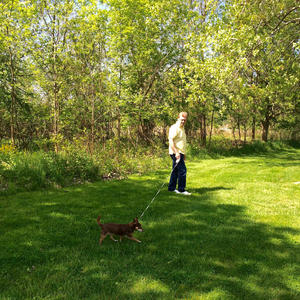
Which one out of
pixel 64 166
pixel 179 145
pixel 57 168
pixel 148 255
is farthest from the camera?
pixel 64 166

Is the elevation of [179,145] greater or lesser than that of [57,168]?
greater

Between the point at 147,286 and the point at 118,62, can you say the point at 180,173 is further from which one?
the point at 118,62

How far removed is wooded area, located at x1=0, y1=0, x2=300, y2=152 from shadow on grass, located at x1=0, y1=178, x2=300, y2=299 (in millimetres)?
4486

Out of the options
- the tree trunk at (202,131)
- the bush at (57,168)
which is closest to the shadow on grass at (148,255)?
the bush at (57,168)

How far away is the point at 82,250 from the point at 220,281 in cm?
189

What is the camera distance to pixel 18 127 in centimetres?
1037

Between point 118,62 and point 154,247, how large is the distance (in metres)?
9.31

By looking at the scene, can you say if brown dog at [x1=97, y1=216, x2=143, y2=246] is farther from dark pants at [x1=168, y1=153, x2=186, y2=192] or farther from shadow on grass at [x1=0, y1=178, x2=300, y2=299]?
dark pants at [x1=168, y1=153, x2=186, y2=192]

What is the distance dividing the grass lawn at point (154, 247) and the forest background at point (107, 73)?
228 cm

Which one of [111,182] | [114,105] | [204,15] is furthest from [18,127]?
[204,15]

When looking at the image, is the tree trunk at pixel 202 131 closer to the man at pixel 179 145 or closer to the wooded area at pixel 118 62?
the wooded area at pixel 118 62

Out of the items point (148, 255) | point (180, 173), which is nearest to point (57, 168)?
point (180, 173)

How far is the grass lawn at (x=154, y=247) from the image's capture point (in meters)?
2.90

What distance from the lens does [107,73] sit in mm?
10430
